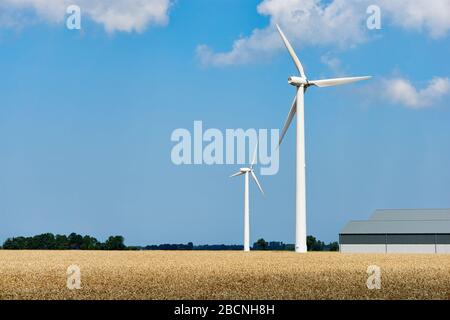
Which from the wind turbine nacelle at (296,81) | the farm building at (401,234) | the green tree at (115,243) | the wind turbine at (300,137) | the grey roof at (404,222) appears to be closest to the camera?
the wind turbine at (300,137)

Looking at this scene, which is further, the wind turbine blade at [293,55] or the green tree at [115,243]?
the green tree at [115,243]

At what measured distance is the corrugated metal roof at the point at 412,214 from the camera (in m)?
105

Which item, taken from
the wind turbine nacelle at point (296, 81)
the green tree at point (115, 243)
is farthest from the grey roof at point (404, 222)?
the wind turbine nacelle at point (296, 81)

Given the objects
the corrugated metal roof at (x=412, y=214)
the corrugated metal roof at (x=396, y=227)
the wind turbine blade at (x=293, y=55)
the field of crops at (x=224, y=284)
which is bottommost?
the field of crops at (x=224, y=284)

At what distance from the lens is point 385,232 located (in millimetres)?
99375

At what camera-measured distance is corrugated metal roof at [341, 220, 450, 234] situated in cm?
9831

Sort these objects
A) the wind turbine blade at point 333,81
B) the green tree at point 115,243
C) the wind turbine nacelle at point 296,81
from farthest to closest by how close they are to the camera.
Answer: the green tree at point 115,243
the wind turbine nacelle at point 296,81
the wind turbine blade at point 333,81

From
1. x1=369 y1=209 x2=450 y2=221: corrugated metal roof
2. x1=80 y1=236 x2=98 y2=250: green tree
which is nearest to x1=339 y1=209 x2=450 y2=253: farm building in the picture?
x1=369 y1=209 x2=450 y2=221: corrugated metal roof

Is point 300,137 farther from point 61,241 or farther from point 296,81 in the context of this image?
point 61,241

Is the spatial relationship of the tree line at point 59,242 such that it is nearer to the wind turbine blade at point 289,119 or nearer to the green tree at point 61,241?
the green tree at point 61,241

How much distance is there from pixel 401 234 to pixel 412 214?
10391 millimetres

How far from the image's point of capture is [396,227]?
101 metres

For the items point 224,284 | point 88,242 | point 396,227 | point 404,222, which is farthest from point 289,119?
point 88,242
